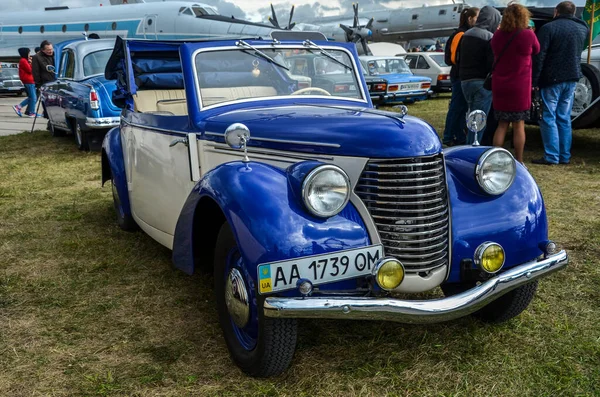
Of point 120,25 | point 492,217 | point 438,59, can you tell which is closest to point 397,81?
point 438,59

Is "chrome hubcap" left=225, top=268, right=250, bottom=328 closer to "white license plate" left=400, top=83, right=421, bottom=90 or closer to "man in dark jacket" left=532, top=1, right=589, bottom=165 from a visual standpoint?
"man in dark jacket" left=532, top=1, right=589, bottom=165

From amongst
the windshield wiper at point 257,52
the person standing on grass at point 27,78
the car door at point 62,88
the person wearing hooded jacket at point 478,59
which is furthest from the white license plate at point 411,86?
the windshield wiper at point 257,52

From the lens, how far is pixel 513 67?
241 inches

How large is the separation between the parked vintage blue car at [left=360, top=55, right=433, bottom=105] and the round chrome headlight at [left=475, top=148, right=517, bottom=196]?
12785 millimetres

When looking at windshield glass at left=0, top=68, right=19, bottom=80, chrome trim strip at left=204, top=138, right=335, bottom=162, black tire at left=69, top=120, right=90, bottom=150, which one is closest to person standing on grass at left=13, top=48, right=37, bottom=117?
black tire at left=69, top=120, right=90, bottom=150

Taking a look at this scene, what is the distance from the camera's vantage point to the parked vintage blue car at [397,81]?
1548 centimetres

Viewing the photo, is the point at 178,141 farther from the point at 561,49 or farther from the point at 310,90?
the point at 561,49

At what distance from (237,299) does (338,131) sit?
0.94 metres

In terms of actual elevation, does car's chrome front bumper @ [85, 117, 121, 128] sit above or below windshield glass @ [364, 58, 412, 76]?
below

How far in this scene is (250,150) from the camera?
3.09 meters

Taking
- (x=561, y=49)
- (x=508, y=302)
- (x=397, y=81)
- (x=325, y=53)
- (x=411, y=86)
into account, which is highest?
(x=325, y=53)

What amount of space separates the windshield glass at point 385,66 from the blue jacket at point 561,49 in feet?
32.3

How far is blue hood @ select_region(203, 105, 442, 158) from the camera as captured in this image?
2.58 m

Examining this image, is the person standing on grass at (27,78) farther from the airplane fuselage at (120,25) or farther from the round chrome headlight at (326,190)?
the round chrome headlight at (326,190)
